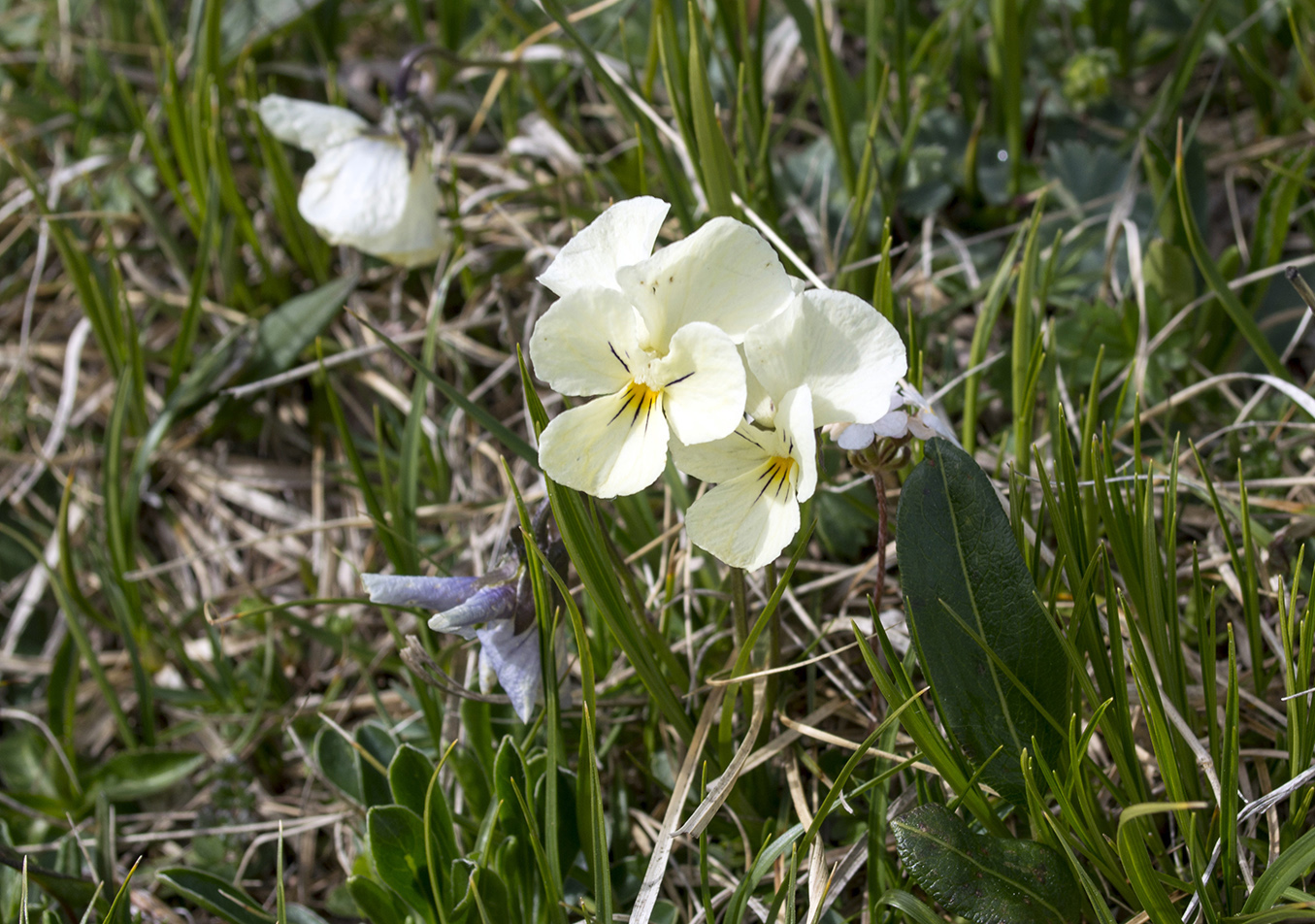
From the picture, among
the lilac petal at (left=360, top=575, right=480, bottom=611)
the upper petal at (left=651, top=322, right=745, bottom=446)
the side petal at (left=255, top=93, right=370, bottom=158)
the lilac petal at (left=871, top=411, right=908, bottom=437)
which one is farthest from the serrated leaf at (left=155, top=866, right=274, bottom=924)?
the side petal at (left=255, top=93, right=370, bottom=158)

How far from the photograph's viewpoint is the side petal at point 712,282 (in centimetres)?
99

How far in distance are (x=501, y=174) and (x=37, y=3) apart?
1604mm

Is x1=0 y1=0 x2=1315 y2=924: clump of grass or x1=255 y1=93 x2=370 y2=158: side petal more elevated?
x1=255 y1=93 x2=370 y2=158: side petal

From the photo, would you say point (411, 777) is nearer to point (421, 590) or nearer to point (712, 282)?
point (421, 590)

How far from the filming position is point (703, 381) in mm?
970

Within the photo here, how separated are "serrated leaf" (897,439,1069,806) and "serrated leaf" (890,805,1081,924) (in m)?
0.09

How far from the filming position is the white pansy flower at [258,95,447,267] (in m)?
1.91

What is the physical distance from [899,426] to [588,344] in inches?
12.8

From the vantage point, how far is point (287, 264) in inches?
97.8

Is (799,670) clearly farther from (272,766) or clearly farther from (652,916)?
(272,766)

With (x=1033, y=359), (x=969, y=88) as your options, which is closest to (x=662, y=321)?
(x=1033, y=359)

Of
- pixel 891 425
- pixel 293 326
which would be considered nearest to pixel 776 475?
pixel 891 425

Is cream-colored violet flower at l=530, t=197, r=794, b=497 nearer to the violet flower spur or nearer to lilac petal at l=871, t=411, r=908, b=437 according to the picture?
lilac petal at l=871, t=411, r=908, b=437

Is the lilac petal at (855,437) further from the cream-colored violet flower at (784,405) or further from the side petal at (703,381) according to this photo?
the side petal at (703,381)
